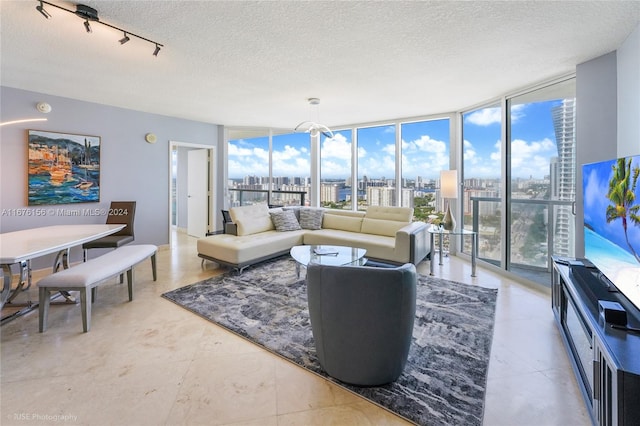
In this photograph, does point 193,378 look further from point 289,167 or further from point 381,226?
point 289,167

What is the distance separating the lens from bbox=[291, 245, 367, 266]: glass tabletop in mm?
3225

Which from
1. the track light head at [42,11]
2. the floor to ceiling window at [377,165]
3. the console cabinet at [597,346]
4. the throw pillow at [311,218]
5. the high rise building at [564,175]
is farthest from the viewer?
the floor to ceiling window at [377,165]

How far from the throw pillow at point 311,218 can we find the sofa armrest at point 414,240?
1640 mm

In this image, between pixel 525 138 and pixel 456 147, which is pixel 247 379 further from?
pixel 456 147

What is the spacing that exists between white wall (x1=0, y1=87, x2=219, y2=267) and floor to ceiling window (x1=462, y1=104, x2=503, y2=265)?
16.0 ft

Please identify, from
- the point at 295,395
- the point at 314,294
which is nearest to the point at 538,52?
the point at 314,294

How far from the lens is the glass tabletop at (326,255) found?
127 inches

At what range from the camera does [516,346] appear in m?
2.22

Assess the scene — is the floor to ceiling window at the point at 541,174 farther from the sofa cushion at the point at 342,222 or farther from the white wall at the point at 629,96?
the sofa cushion at the point at 342,222

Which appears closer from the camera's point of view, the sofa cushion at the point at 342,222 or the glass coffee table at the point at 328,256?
the glass coffee table at the point at 328,256

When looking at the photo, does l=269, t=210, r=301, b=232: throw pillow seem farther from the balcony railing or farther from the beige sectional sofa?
the balcony railing

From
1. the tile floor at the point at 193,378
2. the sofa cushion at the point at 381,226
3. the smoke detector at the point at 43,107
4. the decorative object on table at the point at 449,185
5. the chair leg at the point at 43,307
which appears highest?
the smoke detector at the point at 43,107

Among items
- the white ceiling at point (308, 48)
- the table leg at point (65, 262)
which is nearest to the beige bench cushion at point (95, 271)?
the table leg at point (65, 262)

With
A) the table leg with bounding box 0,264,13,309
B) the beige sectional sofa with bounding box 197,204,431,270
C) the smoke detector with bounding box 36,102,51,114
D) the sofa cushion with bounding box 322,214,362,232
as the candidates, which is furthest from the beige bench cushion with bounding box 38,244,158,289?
the sofa cushion with bounding box 322,214,362,232
